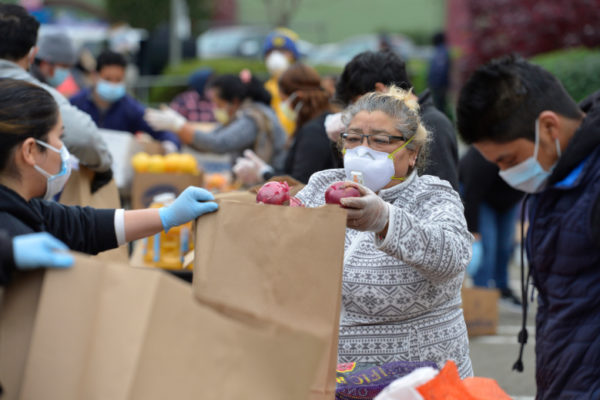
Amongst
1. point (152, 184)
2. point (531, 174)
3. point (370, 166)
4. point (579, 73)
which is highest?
point (531, 174)

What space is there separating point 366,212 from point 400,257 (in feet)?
0.63

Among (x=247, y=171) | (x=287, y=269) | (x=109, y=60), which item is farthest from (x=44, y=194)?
(x=109, y=60)

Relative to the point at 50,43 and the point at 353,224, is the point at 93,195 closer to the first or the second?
the point at 353,224

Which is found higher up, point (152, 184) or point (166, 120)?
point (166, 120)

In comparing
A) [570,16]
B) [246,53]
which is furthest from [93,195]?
[246,53]

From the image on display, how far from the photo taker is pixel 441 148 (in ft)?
11.0

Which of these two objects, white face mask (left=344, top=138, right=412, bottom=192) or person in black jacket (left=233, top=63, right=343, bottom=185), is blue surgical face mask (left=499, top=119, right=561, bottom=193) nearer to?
white face mask (left=344, top=138, right=412, bottom=192)

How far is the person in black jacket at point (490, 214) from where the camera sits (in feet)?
20.4

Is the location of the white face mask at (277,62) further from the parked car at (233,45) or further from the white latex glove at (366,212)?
the parked car at (233,45)

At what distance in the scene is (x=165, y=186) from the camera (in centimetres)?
542

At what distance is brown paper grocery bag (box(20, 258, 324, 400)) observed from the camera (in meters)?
1.69

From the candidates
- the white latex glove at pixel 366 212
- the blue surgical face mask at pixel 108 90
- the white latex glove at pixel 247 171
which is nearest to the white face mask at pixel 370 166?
the white latex glove at pixel 366 212

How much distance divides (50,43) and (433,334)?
4266 millimetres

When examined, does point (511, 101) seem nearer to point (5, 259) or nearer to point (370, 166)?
point (370, 166)
